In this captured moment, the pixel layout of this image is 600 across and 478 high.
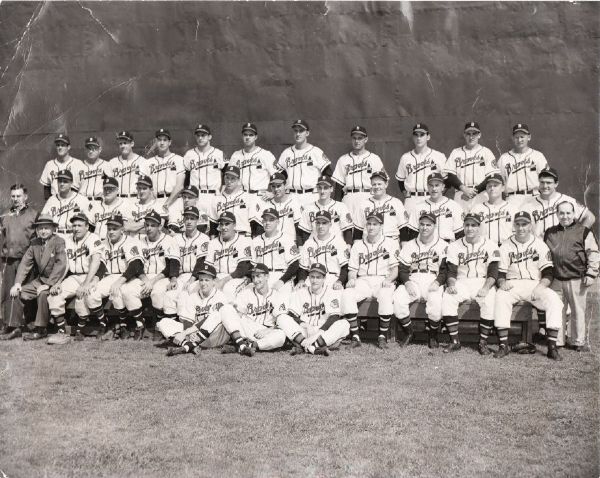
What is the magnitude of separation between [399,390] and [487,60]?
4702 mm

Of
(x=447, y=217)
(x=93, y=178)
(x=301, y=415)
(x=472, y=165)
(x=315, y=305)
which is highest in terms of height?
(x=472, y=165)

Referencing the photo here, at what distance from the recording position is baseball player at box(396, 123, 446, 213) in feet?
24.9

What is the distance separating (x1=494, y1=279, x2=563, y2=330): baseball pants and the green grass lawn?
12.3 inches

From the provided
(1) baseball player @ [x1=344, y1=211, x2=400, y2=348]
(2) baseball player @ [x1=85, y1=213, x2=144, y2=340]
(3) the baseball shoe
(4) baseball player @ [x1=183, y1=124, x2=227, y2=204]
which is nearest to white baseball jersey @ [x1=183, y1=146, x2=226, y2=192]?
(4) baseball player @ [x1=183, y1=124, x2=227, y2=204]

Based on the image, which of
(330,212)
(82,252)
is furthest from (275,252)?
(82,252)

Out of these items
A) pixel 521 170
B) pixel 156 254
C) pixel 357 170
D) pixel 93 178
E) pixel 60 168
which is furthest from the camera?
pixel 60 168

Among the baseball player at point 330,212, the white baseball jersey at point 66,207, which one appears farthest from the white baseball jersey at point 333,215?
the white baseball jersey at point 66,207

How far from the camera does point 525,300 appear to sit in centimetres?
629

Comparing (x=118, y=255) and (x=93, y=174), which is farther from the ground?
(x=93, y=174)

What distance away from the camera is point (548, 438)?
4.33m

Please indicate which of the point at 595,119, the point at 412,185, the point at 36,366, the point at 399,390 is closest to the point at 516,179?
the point at 412,185

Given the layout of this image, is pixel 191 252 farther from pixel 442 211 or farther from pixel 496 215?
pixel 496 215

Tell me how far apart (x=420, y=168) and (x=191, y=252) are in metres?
2.61

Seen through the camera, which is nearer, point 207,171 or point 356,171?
point 356,171
